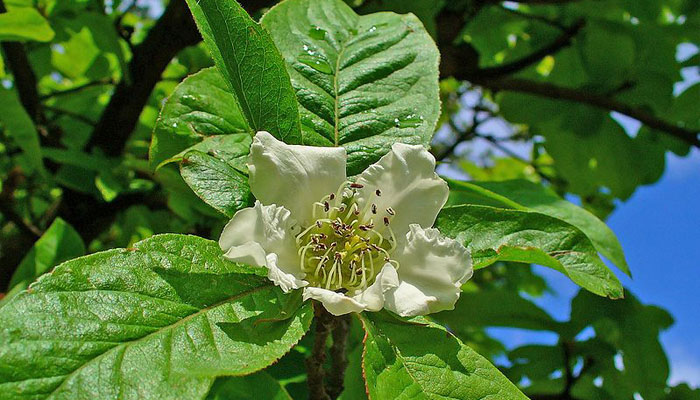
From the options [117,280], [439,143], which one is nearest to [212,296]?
[117,280]

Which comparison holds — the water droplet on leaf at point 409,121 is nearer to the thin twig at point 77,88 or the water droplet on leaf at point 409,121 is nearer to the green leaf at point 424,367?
the green leaf at point 424,367

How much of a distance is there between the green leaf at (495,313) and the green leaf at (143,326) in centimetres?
116

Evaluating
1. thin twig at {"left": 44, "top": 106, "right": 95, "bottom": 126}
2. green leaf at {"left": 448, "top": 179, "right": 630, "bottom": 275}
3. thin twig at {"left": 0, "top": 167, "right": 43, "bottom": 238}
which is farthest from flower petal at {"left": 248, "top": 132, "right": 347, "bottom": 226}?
thin twig at {"left": 44, "top": 106, "right": 95, "bottom": 126}

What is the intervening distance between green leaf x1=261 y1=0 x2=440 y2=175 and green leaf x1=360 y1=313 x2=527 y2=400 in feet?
1.08

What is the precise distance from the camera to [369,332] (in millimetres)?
1004

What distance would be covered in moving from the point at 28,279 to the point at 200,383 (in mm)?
985

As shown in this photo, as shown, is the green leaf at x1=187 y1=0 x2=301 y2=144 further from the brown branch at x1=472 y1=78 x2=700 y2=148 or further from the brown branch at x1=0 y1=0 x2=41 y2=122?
the brown branch at x1=472 y1=78 x2=700 y2=148

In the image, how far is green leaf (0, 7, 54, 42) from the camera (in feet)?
5.40

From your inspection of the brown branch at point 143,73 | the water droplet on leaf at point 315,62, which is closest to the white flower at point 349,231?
the water droplet on leaf at point 315,62

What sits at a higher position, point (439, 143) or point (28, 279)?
point (28, 279)

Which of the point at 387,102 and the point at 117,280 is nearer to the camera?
the point at 117,280

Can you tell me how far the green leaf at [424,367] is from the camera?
0.94 metres

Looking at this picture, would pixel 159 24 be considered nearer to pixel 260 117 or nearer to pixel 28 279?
pixel 28 279

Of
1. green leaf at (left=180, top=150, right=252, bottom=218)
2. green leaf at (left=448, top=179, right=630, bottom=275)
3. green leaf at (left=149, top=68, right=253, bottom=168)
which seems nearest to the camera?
green leaf at (left=180, top=150, right=252, bottom=218)
